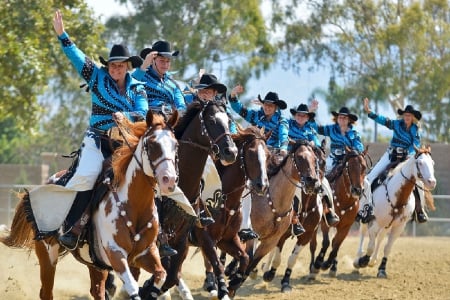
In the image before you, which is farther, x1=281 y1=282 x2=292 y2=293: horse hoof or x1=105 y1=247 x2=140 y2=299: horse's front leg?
x1=281 y1=282 x2=292 y2=293: horse hoof

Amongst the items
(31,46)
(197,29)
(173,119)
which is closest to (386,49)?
(197,29)

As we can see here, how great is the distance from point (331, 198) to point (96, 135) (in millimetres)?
7070

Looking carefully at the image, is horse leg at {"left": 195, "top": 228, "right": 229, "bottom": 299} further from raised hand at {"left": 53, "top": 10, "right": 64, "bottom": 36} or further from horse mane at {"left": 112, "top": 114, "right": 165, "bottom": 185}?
raised hand at {"left": 53, "top": 10, "right": 64, "bottom": 36}

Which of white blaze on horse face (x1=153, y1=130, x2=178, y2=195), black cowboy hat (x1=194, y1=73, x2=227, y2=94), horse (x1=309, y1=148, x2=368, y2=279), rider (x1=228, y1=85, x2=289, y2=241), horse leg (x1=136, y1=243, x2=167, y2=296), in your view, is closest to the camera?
white blaze on horse face (x1=153, y1=130, x2=178, y2=195)

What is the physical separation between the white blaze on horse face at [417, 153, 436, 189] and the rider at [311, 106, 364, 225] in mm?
1051

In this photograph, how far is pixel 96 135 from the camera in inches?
380

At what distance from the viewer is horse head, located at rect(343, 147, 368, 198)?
1644 centimetres

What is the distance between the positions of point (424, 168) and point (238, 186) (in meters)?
6.15

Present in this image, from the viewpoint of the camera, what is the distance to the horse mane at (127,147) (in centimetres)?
900

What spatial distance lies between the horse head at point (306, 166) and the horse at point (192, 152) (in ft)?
9.37

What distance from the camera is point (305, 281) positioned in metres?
16.4

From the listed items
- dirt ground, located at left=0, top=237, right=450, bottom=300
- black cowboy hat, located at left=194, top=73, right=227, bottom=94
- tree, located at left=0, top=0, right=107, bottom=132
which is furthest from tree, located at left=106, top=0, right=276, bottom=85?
black cowboy hat, located at left=194, top=73, right=227, bottom=94

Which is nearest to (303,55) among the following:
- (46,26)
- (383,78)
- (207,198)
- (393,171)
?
(383,78)

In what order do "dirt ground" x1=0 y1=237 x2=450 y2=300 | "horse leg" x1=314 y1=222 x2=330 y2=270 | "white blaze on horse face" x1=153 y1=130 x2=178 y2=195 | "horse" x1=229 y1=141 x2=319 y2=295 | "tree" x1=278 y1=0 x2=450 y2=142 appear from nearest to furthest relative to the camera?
"white blaze on horse face" x1=153 y1=130 x2=178 y2=195 → "horse" x1=229 y1=141 x2=319 y2=295 → "dirt ground" x1=0 y1=237 x2=450 y2=300 → "horse leg" x1=314 y1=222 x2=330 y2=270 → "tree" x1=278 y1=0 x2=450 y2=142
